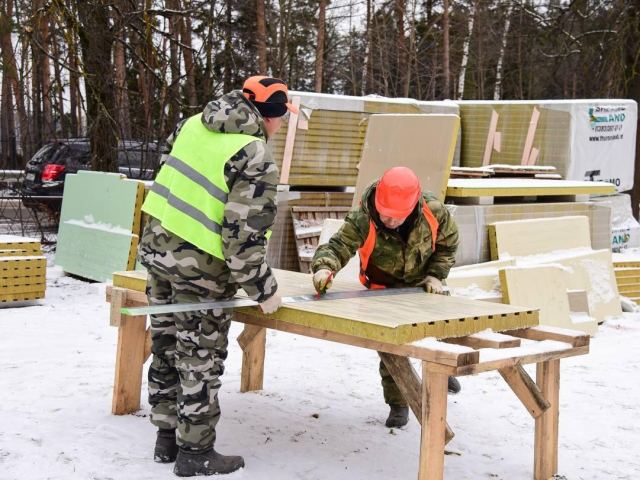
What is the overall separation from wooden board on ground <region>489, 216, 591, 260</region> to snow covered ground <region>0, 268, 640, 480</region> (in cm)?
136

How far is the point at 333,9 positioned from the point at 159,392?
913 inches

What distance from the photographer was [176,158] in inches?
144

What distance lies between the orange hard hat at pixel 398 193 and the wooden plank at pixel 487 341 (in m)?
0.80

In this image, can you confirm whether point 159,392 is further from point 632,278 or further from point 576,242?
point 632,278

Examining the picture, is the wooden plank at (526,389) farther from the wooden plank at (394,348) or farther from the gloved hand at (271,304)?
the gloved hand at (271,304)

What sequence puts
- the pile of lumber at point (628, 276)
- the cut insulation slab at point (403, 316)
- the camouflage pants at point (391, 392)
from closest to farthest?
the cut insulation slab at point (403, 316), the camouflage pants at point (391, 392), the pile of lumber at point (628, 276)

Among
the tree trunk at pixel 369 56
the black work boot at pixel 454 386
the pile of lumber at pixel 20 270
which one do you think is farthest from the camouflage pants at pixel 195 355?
the tree trunk at pixel 369 56

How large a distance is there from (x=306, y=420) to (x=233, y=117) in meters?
2.14

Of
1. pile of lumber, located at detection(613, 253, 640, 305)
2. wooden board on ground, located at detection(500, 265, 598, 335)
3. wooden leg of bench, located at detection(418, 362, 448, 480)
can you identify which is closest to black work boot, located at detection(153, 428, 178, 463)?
wooden leg of bench, located at detection(418, 362, 448, 480)

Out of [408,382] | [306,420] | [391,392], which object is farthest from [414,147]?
→ [408,382]

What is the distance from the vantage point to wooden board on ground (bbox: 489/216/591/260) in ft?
25.2

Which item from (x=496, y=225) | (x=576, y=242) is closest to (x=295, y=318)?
(x=496, y=225)

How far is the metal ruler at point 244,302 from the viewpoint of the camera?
3.54 metres

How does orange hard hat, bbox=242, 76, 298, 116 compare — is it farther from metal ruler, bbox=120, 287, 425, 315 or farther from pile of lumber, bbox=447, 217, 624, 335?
pile of lumber, bbox=447, 217, 624, 335
